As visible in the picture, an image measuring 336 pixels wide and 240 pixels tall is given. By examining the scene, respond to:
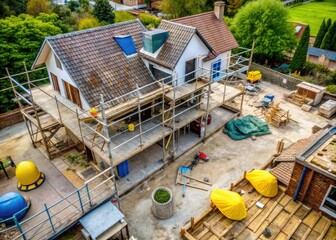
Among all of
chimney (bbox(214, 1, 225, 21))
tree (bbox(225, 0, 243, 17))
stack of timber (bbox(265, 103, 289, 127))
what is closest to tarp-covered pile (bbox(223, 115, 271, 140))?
stack of timber (bbox(265, 103, 289, 127))

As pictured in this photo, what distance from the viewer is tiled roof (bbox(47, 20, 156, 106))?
18.5 m

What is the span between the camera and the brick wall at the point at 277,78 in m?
32.5

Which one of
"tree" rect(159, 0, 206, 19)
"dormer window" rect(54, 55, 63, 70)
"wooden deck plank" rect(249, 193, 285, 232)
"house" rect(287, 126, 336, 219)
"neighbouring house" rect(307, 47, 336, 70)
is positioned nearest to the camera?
"house" rect(287, 126, 336, 219)

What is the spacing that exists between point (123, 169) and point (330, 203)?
13.1m

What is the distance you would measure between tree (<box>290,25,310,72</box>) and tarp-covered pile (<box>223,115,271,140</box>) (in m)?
14.5

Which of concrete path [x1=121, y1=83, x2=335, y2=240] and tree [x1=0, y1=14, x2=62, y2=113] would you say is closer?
concrete path [x1=121, y1=83, x2=335, y2=240]

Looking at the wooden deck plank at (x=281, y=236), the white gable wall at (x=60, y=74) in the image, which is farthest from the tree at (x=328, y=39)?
the white gable wall at (x=60, y=74)

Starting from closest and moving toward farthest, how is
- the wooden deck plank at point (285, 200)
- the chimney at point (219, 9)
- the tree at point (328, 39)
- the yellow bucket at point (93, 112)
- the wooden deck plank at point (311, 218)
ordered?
the wooden deck plank at point (311, 218), the wooden deck plank at point (285, 200), the yellow bucket at point (93, 112), the chimney at point (219, 9), the tree at point (328, 39)

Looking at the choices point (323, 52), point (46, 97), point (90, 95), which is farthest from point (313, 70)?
point (46, 97)

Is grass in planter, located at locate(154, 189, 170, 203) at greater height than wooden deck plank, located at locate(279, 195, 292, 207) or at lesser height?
lesser

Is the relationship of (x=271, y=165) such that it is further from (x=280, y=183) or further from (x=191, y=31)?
(x=191, y=31)

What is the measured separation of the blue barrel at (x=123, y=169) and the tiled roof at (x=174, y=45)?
309 inches

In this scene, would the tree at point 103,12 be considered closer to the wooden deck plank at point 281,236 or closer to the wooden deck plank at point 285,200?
the wooden deck plank at point 285,200

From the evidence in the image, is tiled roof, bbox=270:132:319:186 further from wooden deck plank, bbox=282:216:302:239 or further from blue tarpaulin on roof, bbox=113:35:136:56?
blue tarpaulin on roof, bbox=113:35:136:56
